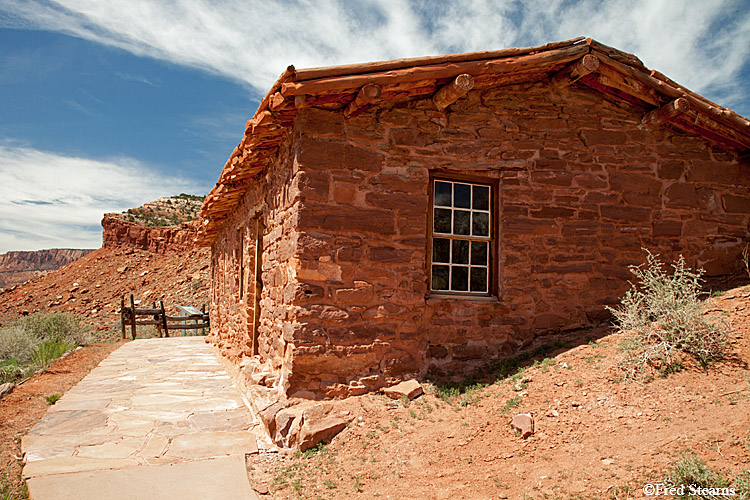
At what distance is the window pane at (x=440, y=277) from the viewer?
18.9ft

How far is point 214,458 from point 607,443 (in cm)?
328

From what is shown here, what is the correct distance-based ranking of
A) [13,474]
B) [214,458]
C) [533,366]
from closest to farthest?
[13,474] < [214,458] < [533,366]

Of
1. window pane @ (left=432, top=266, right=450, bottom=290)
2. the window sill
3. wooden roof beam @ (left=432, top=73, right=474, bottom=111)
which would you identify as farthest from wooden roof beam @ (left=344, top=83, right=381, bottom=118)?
the window sill

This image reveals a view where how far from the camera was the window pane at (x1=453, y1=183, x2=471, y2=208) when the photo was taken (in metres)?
5.92

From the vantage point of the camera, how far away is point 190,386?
699 cm

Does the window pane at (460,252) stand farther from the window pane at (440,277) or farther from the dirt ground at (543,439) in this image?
the dirt ground at (543,439)

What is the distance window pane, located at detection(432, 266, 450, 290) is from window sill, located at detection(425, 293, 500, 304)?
0.10 meters

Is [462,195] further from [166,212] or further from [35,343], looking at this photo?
[166,212]

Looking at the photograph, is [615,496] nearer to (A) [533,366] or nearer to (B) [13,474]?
(A) [533,366]

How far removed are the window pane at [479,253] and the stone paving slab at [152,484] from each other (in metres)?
3.46

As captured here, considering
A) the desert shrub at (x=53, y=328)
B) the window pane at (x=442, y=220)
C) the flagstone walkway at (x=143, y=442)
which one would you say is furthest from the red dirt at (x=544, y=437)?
the desert shrub at (x=53, y=328)

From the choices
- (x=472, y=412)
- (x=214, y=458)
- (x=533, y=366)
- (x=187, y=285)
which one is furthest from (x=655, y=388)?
(x=187, y=285)

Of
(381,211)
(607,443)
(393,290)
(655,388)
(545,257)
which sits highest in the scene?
(381,211)

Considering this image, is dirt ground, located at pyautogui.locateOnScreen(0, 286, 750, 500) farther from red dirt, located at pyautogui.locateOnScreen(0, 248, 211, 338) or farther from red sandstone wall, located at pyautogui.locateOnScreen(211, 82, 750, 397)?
red dirt, located at pyautogui.locateOnScreen(0, 248, 211, 338)
